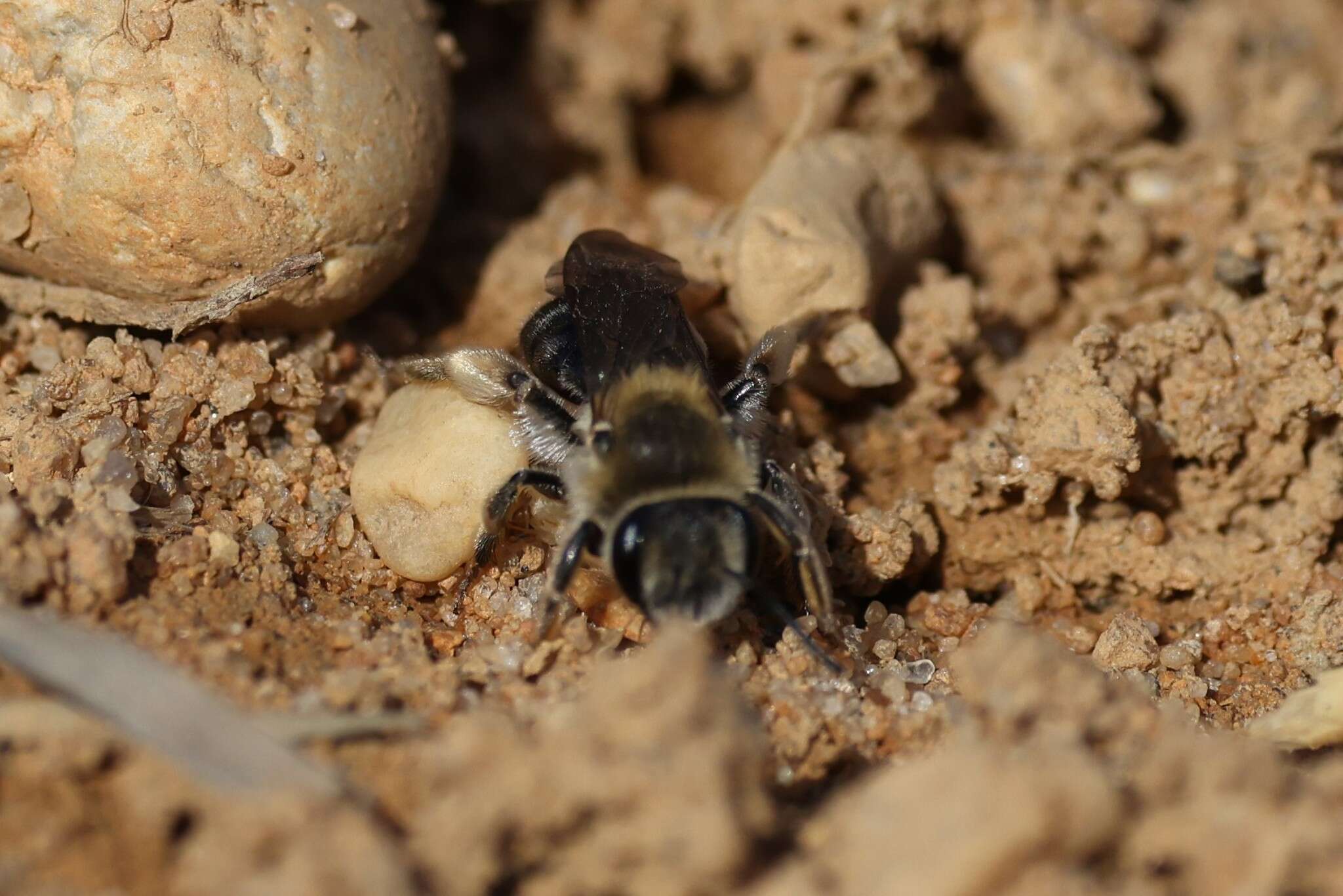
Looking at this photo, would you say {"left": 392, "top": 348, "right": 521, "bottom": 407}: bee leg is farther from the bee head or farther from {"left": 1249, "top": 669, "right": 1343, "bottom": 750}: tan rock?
{"left": 1249, "top": 669, "right": 1343, "bottom": 750}: tan rock

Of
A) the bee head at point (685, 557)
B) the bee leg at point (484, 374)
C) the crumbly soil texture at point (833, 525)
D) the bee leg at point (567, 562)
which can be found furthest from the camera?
the bee leg at point (484, 374)

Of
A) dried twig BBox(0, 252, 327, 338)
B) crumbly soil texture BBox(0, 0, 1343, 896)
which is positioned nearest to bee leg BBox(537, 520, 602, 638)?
crumbly soil texture BBox(0, 0, 1343, 896)

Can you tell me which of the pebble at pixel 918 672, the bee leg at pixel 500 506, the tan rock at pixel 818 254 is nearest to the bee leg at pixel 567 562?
the bee leg at pixel 500 506

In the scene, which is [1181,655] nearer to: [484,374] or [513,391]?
[513,391]

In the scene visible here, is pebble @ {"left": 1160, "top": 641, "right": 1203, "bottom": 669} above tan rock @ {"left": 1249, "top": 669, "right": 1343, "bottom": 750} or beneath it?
beneath

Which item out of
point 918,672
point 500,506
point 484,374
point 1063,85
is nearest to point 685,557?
point 500,506

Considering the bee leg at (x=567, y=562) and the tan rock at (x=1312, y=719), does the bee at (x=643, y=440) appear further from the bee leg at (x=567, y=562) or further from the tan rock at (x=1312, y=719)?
the tan rock at (x=1312, y=719)
